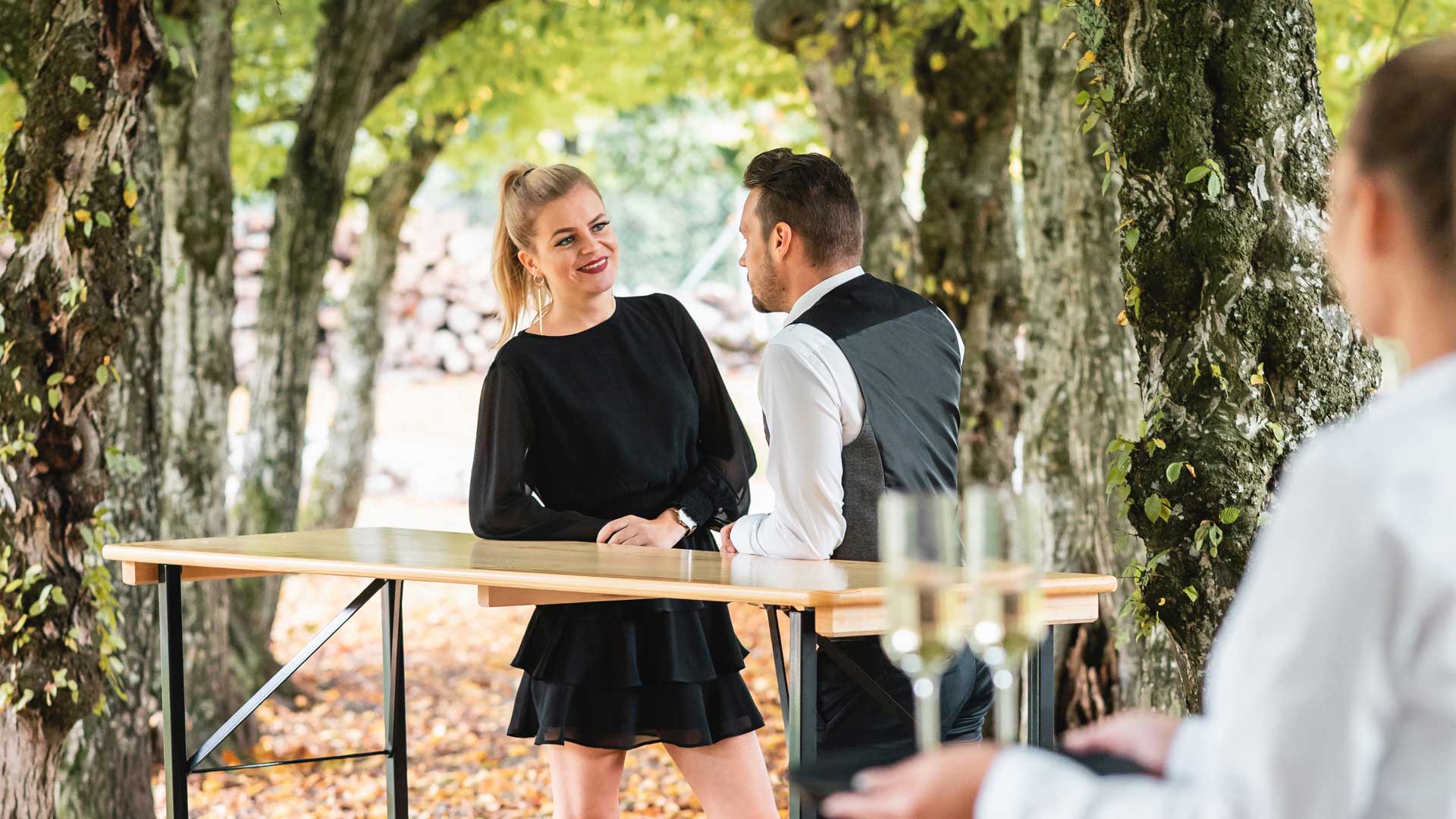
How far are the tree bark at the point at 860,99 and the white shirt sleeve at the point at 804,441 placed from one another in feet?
16.3

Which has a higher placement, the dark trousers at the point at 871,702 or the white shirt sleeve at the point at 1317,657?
the white shirt sleeve at the point at 1317,657

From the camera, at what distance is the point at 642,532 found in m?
3.40

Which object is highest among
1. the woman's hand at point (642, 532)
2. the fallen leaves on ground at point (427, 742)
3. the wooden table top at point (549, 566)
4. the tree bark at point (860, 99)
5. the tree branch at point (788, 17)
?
the tree branch at point (788, 17)

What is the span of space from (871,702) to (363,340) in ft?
26.7

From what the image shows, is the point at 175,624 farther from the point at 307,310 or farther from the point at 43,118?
the point at 307,310

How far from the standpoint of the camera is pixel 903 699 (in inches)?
117

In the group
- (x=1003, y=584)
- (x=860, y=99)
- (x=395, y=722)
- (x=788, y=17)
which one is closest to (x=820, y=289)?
(x=1003, y=584)

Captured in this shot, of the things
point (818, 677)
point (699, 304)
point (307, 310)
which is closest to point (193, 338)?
point (307, 310)

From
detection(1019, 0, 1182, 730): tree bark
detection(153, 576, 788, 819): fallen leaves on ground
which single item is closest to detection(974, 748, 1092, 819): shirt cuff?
detection(1019, 0, 1182, 730): tree bark

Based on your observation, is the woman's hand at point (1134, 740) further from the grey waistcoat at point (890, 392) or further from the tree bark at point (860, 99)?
the tree bark at point (860, 99)

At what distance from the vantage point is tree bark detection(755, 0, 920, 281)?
7.62 meters

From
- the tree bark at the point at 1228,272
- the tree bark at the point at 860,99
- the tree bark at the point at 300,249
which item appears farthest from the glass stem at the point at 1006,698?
the tree bark at the point at 300,249

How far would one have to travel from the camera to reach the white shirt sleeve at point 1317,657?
0.98 metres

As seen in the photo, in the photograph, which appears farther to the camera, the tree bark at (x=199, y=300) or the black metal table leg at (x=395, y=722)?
the tree bark at (x=199, y=300)
